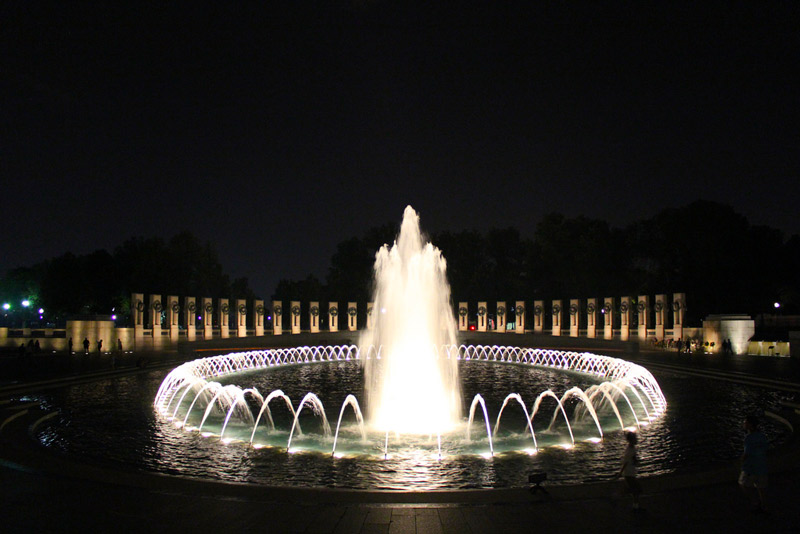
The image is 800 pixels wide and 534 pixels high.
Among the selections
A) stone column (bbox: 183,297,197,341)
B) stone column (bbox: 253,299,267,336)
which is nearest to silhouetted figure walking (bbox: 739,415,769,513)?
stone column (bbox: 183,297,197,341)

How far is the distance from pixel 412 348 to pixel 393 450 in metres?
10.6

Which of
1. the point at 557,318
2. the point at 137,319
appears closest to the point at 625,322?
the point at 557,318

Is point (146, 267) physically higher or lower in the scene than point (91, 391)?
higher

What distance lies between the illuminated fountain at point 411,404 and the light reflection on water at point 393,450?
188 millimetres

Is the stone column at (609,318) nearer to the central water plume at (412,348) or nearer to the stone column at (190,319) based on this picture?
the central water plume at (412,348)

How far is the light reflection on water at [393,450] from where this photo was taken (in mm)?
10723

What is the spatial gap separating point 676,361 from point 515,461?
2608 cm

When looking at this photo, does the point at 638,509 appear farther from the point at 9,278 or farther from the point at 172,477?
the point at 9,278

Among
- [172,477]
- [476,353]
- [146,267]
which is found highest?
[146,267]

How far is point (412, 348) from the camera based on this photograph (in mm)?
23375

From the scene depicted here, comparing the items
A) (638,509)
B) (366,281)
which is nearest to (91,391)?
(638,509)

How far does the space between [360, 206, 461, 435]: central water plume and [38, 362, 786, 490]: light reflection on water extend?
4.07ft

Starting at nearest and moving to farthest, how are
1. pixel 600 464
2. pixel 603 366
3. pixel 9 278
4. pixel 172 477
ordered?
pixel 172 477, pixel 600 464, pixel 603 366, pixel 9 278

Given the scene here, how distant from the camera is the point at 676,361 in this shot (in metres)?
33.9
